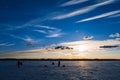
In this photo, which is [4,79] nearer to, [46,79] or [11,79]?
[11,79]

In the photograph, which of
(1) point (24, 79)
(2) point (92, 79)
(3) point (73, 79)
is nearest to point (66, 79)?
(3) point (73, 79)

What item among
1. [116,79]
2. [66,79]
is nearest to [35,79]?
[66,79]

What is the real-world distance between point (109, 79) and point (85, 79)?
6882mm

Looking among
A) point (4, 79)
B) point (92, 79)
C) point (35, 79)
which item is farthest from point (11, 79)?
point (92, 79)

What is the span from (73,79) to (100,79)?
7822mm

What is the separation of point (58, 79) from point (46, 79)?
3.41m

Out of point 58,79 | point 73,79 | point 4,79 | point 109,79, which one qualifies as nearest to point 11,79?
point 4,79

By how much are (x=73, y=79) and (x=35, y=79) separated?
35.6 ft

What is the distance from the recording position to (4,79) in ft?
223

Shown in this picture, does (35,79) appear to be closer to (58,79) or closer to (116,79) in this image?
(58,79)

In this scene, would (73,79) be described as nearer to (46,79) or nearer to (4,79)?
(46,79)

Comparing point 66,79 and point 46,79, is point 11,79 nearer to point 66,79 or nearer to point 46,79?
point 46,79

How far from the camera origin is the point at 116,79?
68500mm

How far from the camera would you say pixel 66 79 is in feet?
225
